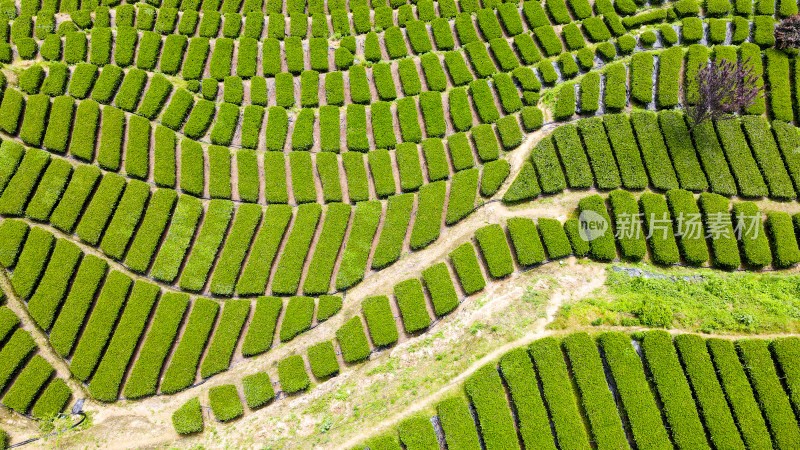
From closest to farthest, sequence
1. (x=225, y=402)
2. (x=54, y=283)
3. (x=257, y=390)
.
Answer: (x=225, y=402)
(x=257, y=390)
(x=54, y=283)

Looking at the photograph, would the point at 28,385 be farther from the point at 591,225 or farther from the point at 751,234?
the point at 751,234

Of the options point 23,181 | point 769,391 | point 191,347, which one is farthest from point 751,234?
point 23,181

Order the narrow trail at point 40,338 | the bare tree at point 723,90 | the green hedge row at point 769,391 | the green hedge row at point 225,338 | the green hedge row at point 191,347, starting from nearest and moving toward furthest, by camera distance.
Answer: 1. the green hedge row at point 769,391
2. the green hedge row at point 191,347
3. the green hedge row at point 225,338
4. the narrow trail at point 40,338
5. the bare tree at point 723,90

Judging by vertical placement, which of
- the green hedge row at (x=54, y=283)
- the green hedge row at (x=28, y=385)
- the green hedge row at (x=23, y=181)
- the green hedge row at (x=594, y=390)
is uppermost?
the green hedge row at (x=23, y=181)

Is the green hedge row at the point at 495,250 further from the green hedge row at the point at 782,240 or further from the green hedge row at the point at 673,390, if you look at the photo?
the green hedge row at the point at 782,240

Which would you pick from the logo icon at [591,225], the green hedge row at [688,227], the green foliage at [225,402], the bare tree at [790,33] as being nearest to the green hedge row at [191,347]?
the green foliage at [225,402]

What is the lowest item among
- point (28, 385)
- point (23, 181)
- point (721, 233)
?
point (721, 233)
